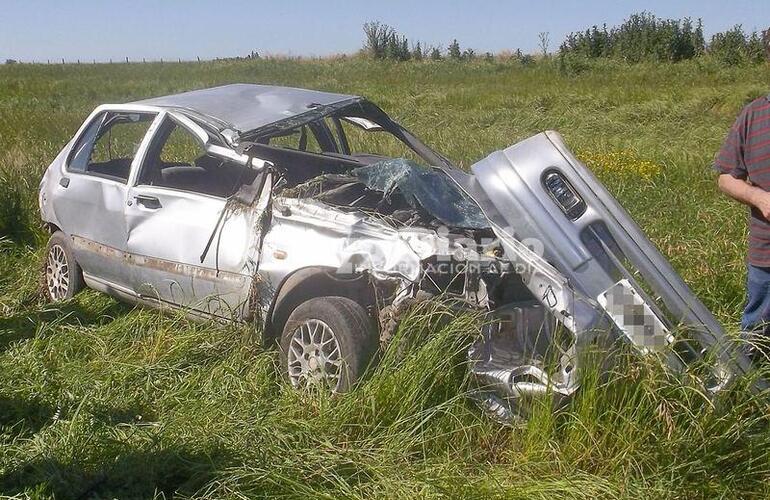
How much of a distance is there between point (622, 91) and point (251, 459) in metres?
17.2

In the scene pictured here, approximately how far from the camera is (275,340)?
4102mm

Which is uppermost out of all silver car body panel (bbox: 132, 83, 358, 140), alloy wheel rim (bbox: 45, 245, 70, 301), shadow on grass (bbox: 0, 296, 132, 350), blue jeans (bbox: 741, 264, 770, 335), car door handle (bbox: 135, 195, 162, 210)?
silver car body panel (bbox: 132, 83, 358, 140)

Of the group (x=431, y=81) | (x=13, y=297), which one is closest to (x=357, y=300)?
(x=13, y=297)

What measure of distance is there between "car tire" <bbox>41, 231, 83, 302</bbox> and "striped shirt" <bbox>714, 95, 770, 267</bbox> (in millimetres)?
4315

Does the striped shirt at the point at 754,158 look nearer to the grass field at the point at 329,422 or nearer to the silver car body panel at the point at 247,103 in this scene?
the grass field at the point at 329,422

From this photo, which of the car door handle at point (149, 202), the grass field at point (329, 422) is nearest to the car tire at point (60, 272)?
the grass field at point (329, 422)

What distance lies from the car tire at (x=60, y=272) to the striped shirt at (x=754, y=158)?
170 inches

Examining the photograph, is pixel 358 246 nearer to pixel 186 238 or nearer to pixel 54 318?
pixel 186 238

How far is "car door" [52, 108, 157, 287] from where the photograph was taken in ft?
16.3

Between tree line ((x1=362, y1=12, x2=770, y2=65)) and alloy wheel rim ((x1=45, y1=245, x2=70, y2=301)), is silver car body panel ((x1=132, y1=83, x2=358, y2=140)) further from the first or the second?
tree line ((x1=362, y1=12, x2=770, y2=65))

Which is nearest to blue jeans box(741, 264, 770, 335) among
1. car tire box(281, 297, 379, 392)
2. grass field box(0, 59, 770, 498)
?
grass field box(0, 59, 770, 498)

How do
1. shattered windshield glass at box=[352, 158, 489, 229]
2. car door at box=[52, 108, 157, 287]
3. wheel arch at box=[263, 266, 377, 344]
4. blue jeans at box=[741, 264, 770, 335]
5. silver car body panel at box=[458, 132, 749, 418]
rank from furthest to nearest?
car door at box=[52, 108, 157, 287] → shattered windshield glass at box=[352, 158, 489, 229] → wheel arch at box=[263, 266, 377, 344] → blue jeans at box=[741, 264, 770, 335] → silver car body panel at box=[458, 132, 749, 418]

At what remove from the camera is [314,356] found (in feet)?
12.3

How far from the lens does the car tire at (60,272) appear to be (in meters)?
5.45
